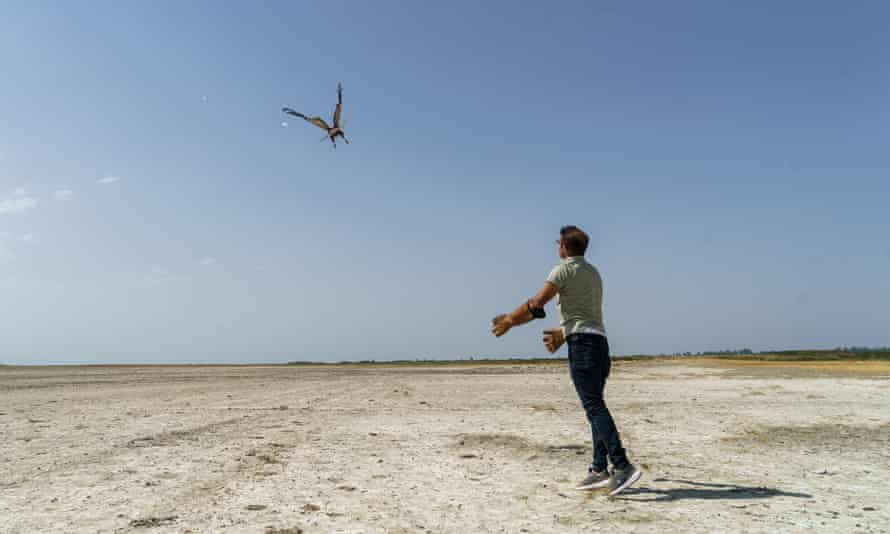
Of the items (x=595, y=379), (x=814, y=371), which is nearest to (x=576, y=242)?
(x=595, y=379)

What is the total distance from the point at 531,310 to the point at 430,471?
6.11 ft

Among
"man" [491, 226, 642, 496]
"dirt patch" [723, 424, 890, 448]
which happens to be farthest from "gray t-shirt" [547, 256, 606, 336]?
"dirt patch" [723, 424, 890, 448]

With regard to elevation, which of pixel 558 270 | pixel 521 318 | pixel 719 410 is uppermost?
pixel 558 270

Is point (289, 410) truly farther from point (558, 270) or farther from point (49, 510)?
point (558, 270)

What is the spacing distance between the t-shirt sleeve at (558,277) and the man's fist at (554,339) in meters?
0.42

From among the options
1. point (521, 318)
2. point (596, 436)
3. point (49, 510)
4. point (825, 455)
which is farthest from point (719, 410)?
point (49, 510)

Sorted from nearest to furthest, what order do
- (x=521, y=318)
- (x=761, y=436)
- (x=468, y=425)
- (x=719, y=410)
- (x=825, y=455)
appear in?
(x=521, y=318) → (x=825, y=455) → (x=761, y=436) → (x=468, y=425) → (x=719, y=410)

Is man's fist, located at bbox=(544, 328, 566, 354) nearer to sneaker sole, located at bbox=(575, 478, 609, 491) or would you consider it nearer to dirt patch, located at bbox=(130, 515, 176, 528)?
sneaker sole, located at bbox=(575, 478, 609, 491)

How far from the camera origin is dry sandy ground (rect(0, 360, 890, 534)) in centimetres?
378

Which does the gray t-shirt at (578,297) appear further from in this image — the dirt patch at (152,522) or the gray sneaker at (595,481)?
the dirt patch at (152,522)

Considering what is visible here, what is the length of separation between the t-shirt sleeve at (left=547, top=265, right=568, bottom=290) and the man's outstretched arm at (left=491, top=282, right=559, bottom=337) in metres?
0.03

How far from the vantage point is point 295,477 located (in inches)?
197

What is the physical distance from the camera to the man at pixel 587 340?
452 centimetres

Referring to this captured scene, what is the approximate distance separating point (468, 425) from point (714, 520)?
4.99 metres
